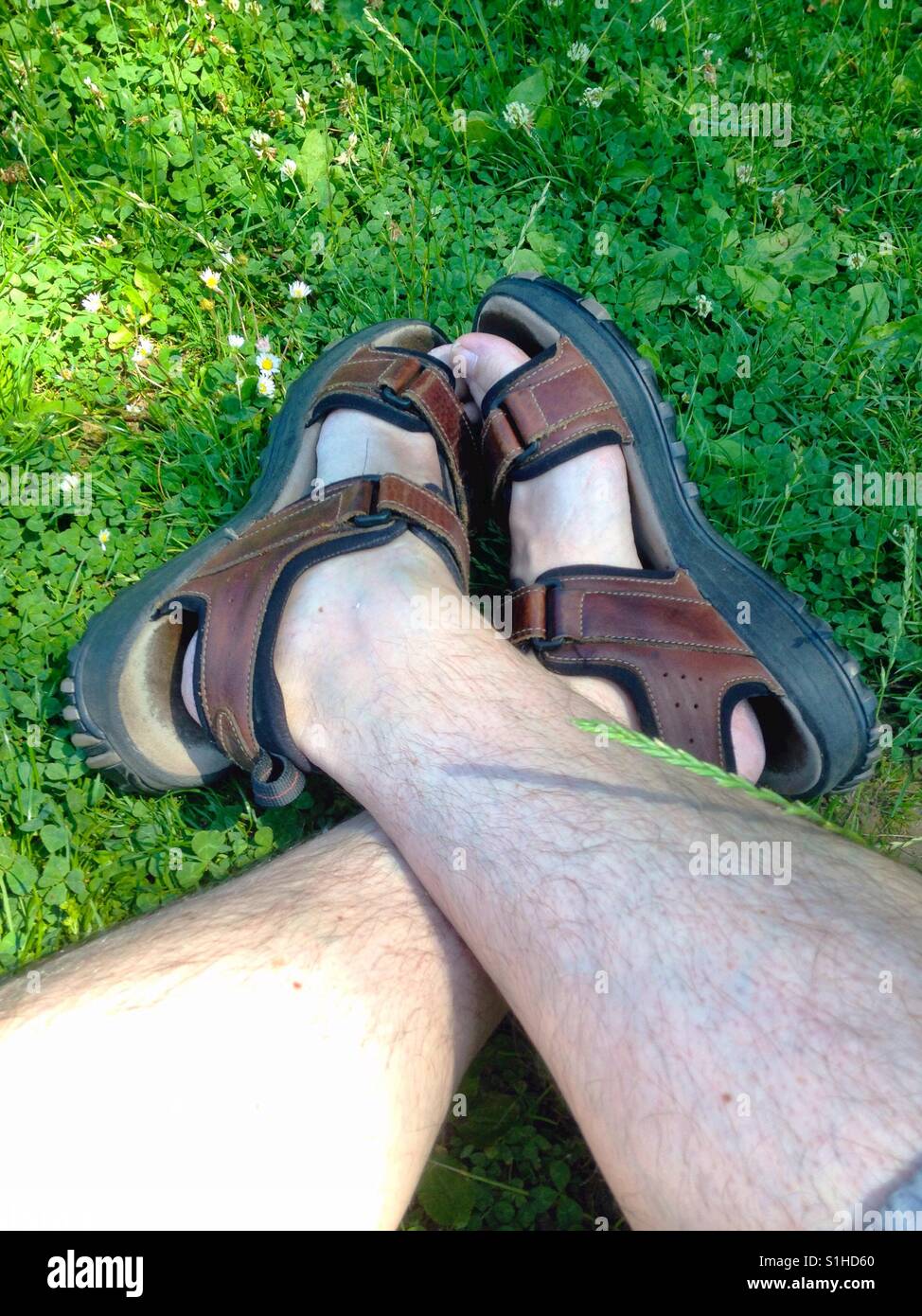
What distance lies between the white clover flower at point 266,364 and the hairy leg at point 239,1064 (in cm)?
145

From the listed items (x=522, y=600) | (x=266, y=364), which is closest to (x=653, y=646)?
(x=522, y=600)

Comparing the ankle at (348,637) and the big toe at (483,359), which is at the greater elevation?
the big toe at (483,359)

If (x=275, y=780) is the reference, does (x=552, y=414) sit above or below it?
above

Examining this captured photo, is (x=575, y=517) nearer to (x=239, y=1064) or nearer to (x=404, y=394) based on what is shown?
(x=404, y=394)

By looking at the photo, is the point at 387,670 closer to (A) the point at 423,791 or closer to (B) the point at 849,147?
(A) the point at 423,791

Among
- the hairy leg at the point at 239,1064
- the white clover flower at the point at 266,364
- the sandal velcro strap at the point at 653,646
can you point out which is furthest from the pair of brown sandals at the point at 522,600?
the hairy leg at the point at 239,1064

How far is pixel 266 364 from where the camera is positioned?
262 cm

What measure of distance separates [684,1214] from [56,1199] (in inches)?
30.0

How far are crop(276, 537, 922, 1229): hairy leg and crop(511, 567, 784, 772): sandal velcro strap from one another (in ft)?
0.71

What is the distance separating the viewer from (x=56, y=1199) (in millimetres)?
1226

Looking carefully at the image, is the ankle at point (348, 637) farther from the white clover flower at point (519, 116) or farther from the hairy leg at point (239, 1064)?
the white clover flower at point (519, 116)

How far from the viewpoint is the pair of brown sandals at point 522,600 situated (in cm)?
207

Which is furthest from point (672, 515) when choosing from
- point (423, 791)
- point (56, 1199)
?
point (56, 1199)

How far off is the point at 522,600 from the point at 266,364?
99 centimetres
